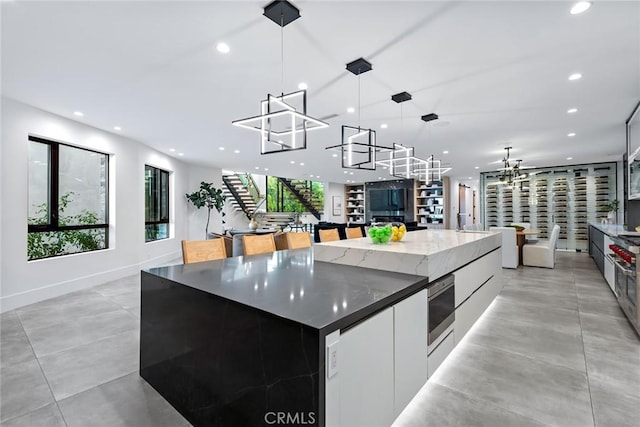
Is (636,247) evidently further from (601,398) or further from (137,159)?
(137,159)

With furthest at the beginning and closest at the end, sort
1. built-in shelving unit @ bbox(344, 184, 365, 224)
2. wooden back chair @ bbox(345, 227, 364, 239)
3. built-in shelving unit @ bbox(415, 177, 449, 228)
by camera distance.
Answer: built-in shelving unit @ bbox(344, 184, 365, 224), built-in shelving unit @ bbox(415, 177, 449, 228), wooden back chair @ bbox(345, 227, 364, 239)

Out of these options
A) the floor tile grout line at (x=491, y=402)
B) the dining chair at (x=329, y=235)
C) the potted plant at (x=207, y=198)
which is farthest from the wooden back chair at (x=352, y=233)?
the potted plant at (x=207, y=198)

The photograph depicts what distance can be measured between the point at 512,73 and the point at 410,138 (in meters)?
2.88

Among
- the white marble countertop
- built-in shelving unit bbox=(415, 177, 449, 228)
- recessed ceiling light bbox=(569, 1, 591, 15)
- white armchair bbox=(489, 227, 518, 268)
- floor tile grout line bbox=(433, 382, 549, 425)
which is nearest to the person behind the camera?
floor tile grout line bbox=(433, 382, 549, 425)

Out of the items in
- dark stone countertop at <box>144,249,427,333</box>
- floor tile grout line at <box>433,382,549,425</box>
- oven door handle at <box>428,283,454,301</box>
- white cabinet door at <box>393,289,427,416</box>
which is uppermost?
dark stone countertop at <box>144,249,427,333</box>

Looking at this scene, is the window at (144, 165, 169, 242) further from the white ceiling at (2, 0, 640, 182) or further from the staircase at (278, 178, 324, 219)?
the staircase at (278, 178, 324, 219)

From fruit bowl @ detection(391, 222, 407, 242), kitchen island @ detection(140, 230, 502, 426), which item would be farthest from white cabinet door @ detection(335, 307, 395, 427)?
fruit bowl @ detection(391, 222, 407, 242)

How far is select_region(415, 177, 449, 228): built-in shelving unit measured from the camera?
1258 cm

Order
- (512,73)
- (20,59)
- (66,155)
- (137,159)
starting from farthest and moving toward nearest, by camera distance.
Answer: (137,159) < (66,155) < (512,73) < (20,59)

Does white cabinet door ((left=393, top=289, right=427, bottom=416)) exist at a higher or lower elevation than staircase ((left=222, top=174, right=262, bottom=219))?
lower

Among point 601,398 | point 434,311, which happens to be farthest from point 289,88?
point 601,398

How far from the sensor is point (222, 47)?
106 inches

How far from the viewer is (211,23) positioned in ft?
7.71

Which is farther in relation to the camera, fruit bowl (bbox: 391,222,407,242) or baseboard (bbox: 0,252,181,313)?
baseboard (bbox: 0,252,181,313)
